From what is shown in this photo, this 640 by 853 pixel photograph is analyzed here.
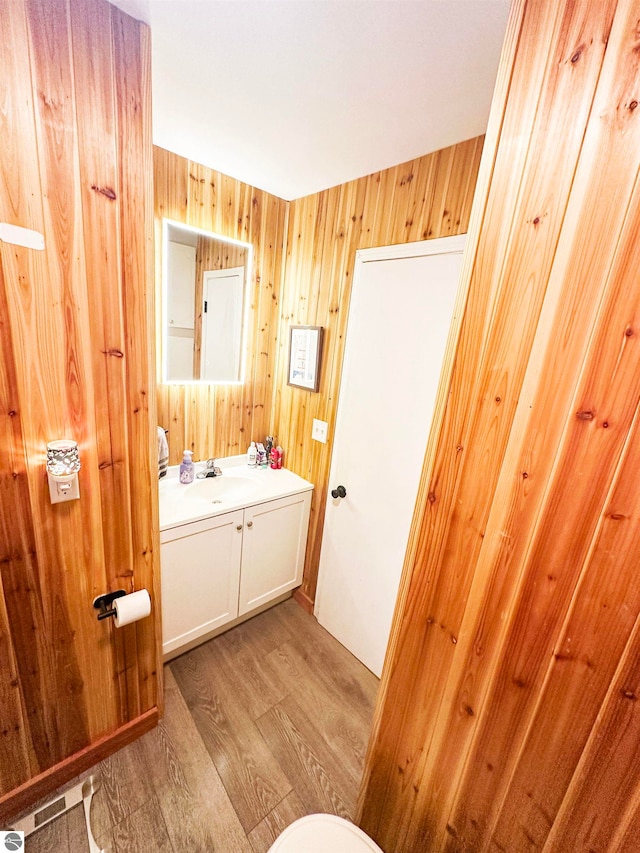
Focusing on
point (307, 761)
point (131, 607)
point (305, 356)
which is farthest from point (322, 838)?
point (305, 356)

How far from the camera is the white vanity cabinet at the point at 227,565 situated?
163 cm

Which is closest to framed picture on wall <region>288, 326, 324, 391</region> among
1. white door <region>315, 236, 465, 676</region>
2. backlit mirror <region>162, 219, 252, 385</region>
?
white door <region>315, 236, 465, 676</region>

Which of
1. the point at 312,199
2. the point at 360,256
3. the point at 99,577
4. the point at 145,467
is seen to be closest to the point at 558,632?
the point at 145,467

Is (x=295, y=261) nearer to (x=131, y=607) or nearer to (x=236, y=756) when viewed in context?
(x=131, y=607)

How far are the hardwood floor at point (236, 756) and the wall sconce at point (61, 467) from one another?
1.19 m

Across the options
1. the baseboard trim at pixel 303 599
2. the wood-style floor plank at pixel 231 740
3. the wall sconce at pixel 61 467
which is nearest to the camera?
the wall sconce at pixel 61 467

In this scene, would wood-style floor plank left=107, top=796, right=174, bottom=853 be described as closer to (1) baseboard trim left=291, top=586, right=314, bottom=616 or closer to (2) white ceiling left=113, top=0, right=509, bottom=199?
(1) baseboard trim left=291, top=586, right=314, bottom=616

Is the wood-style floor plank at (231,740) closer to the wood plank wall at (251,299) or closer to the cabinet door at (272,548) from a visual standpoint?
the cabinet door at (272,548)

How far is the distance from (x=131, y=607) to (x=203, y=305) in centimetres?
151

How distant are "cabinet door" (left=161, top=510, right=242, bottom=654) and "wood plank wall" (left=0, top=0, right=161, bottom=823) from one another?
28 centimetres

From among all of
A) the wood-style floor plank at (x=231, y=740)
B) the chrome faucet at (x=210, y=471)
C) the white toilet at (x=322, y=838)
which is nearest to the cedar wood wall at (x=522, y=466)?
the white toilet at (x=322, y=838)

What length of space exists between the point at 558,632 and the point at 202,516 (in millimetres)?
1417

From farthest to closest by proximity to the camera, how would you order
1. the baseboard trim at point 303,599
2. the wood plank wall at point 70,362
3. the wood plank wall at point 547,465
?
the baseboard trim at point 303,599 < the wood plank wall at point 70,362 < the wood plank wall at point 547,465

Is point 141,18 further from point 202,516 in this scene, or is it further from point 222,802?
point 222,802
